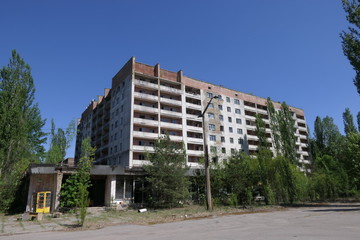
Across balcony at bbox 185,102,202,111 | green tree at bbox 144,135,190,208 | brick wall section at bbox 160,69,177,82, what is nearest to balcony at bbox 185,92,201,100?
balcony at bbox 185,102,202,111

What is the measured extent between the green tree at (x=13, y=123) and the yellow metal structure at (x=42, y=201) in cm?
422

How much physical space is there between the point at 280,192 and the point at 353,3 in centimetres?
1935

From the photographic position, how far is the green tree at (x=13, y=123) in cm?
2136

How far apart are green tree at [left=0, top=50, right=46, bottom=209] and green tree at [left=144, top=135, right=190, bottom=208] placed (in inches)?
503

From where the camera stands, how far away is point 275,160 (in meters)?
24.6

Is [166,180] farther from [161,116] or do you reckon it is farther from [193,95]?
[193,95]

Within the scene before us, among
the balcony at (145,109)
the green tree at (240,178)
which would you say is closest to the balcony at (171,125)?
the balcony at (145,109)

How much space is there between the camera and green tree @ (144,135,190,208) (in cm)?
2019

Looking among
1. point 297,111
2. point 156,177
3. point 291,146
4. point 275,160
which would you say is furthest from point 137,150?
point 297,111

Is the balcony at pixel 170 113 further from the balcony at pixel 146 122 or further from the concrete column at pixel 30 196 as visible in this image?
the concrete column at pixel 30 196

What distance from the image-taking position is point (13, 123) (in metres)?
24.1

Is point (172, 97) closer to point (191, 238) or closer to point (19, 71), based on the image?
point (19, 71)

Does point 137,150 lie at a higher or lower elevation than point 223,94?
lower

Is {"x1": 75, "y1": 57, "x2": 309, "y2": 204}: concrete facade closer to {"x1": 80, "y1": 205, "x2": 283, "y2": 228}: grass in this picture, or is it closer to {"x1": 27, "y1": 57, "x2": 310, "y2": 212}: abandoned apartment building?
{"x1": 27, "y1": 57, "x2": 310, "y2": 212}: abandoned apartment building
